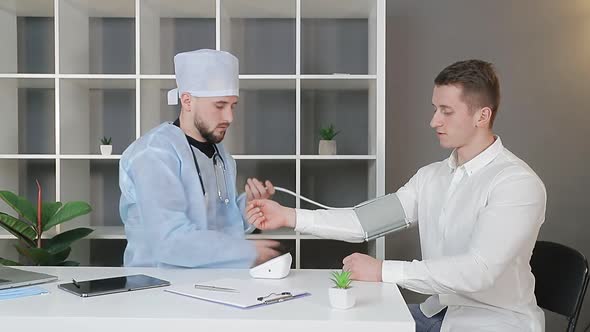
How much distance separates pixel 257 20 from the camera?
408 centimetres

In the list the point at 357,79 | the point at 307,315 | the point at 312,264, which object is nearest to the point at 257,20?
the point at 357,79

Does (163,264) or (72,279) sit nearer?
(72,279)

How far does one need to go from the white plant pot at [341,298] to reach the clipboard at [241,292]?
15 cm

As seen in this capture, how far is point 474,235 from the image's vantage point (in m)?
2.21

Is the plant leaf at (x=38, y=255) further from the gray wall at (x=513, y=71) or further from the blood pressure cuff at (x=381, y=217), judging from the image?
the gray wall at (x=513, y=71)

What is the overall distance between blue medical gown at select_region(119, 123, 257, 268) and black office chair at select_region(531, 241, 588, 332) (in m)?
1.08

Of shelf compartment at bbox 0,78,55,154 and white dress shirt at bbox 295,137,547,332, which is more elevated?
shelf compartment at bbox 0,78,55,154

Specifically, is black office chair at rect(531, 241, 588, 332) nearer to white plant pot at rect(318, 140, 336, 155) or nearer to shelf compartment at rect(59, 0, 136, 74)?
white plant pot at rect(318, 140, 336, 155)

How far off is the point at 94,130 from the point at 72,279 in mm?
2169

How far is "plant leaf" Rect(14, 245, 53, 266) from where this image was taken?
3182mm

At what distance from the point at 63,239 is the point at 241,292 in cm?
180

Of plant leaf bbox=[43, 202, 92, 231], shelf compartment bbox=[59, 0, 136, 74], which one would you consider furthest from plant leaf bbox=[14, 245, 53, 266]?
shelf compartment bbox=[59, 0, 136, 74]

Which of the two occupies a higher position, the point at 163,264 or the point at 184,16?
the point at 184,16

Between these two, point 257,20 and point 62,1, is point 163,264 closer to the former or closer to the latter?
point 62,1
